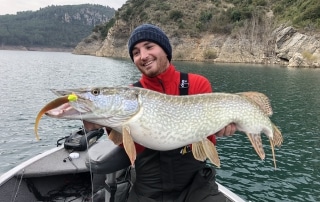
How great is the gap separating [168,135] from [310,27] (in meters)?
56.3

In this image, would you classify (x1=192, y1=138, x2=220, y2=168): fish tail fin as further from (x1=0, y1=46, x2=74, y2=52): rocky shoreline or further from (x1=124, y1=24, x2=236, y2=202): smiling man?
(x1=0, y1=46, x2=74, y2=52): rocky shoreline

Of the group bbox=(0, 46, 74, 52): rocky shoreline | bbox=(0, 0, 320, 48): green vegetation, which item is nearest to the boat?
bbox=(0, 0, 320, 48): green vegetation

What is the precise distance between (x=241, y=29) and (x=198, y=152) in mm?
62435

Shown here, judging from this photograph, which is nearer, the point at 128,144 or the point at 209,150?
the point at 128,144

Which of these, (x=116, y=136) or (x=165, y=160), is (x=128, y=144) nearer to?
(x=116, y=136)

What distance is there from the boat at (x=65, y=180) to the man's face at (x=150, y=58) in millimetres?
1064

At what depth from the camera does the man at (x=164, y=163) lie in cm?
342

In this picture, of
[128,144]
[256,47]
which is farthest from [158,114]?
[256,47]

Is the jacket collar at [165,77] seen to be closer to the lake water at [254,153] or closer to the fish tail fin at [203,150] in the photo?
the fish tail fin at [203,150]

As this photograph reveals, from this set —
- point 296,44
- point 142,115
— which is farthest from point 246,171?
point 296,44

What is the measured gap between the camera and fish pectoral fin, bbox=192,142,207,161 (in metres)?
3.22

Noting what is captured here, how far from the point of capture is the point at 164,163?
134 inches

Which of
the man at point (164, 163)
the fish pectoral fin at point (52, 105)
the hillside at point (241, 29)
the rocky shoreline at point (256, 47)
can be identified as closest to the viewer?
the fish pectoral fin at point (52, 105)

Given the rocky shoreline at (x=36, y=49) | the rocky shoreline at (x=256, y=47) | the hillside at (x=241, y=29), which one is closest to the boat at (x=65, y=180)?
the rocky shoreline at (x=256, y=47)
